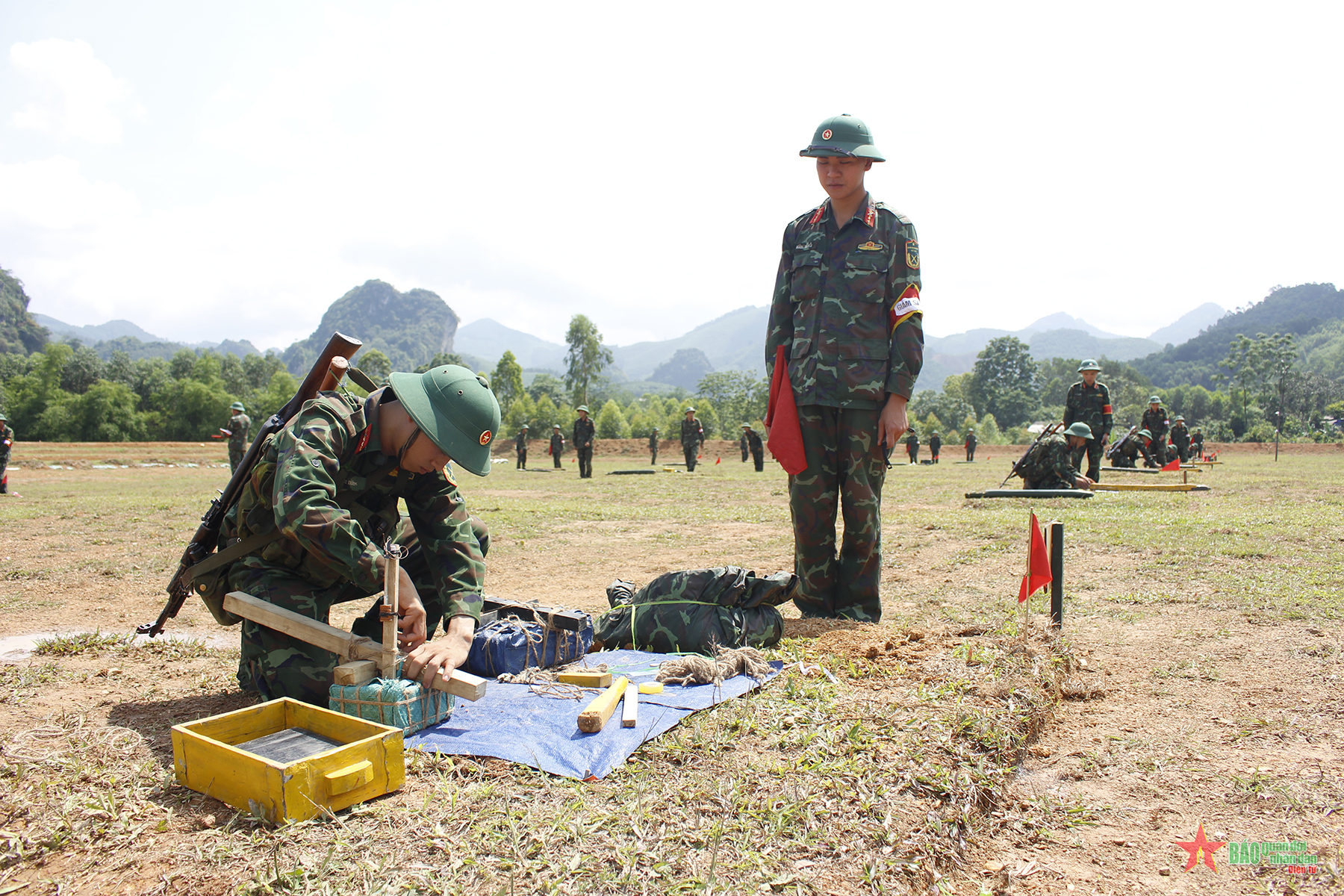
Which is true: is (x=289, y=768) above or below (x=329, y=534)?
below

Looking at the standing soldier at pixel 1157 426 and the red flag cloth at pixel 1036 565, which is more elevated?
the standing soldier at pixel 1157 426

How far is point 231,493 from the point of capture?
11.3 feet

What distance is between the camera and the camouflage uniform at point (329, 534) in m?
2.95

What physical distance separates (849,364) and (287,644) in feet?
10.4

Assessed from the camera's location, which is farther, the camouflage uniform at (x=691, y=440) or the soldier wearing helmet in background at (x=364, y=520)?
the camouflage uniform at (x=691, y=440)

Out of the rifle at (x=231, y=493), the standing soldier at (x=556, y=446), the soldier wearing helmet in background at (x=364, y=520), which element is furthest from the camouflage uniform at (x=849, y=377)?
the standing soldier at (x=556, y=446)

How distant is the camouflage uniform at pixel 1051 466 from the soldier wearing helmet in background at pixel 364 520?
11326 mm

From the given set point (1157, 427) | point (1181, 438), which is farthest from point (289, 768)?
point (1181, 438)

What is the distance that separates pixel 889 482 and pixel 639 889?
1712cm

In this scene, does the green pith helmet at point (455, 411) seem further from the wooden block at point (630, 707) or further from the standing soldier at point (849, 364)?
the standing soldier at point (849, 364)

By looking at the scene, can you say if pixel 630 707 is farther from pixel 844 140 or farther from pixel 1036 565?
pixel 844 140

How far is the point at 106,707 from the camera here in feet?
11.0

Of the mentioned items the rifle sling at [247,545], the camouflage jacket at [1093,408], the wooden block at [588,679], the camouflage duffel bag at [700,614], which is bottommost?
the wooden block at [588,679]

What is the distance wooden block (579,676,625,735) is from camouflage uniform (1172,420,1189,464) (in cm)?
2693
